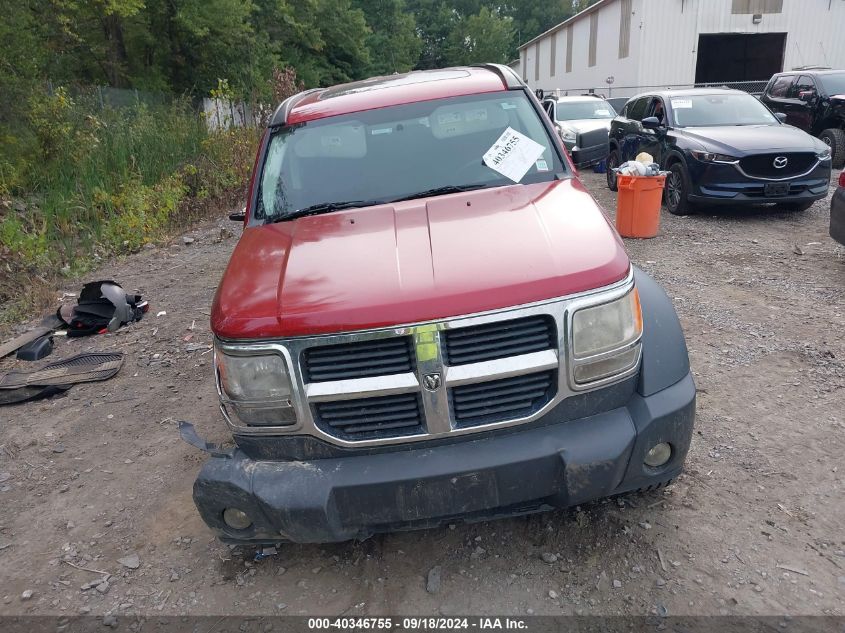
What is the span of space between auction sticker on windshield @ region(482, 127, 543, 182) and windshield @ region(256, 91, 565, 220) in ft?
0.08

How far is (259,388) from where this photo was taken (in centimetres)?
242

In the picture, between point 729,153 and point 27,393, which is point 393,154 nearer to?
point 27,393

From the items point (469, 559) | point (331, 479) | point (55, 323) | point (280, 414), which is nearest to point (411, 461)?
point (331, 479)

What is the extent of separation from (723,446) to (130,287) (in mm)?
6418

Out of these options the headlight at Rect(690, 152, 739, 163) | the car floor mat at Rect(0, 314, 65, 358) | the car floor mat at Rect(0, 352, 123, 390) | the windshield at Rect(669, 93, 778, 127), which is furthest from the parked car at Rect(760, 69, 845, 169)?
the car floor mat at Rect(0, 314, 65, 358)

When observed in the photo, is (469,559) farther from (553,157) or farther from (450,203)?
(553,157)

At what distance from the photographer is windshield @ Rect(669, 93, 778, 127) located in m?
9.03

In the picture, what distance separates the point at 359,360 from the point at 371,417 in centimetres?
23

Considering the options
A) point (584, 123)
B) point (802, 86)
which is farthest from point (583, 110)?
point (802, 86)

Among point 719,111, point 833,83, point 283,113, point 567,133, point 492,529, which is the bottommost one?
point 492,529

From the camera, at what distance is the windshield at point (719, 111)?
29.6 feet

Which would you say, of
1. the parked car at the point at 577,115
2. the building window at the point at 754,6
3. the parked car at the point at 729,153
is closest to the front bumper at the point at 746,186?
→ the parked car at the point at 729,153

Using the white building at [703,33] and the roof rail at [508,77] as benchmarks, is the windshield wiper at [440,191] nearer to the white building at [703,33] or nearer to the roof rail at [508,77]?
the roof rail at [508,77]

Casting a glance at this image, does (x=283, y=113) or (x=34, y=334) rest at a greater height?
(x=283, y=113)
